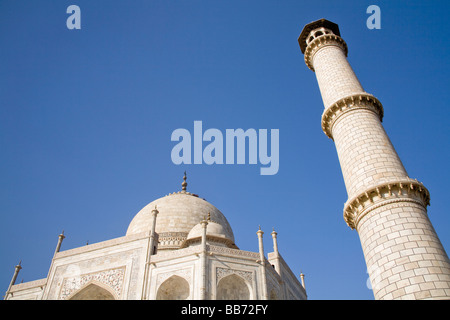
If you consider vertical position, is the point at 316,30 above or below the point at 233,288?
above

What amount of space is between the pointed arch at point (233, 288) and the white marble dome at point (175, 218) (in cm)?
489

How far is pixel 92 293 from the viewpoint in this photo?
49.2 ft

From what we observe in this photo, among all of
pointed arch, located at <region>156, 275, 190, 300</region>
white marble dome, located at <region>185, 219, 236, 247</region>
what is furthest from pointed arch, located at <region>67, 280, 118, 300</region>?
white marble dome, located at <region>185, 219, 236, 247</region>

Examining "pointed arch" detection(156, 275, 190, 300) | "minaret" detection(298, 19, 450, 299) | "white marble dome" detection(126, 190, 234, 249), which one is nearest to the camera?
"minaret" detection(298, 19, 450, 299)

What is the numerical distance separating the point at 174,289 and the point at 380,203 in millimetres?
8674

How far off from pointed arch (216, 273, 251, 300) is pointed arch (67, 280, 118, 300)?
4366 millimetres

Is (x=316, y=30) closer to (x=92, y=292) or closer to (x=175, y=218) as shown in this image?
(x=175, y=218)

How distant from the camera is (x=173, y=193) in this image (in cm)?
2400

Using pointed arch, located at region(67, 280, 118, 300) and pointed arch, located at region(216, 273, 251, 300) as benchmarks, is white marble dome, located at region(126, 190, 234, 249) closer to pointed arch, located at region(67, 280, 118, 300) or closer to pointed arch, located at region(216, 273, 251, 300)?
pointed arch, located at region(67, 280, 118, 300)

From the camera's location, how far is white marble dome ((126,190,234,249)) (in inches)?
763

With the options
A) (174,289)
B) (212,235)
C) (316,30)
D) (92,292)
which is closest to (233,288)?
(174,289)

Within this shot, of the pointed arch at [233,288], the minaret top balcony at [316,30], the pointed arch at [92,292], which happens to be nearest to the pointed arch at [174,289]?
the pointed arch at [233,288]

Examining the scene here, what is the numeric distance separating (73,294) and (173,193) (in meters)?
10.1

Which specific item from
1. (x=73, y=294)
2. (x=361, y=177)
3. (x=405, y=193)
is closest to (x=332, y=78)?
(x=361, y=177)
